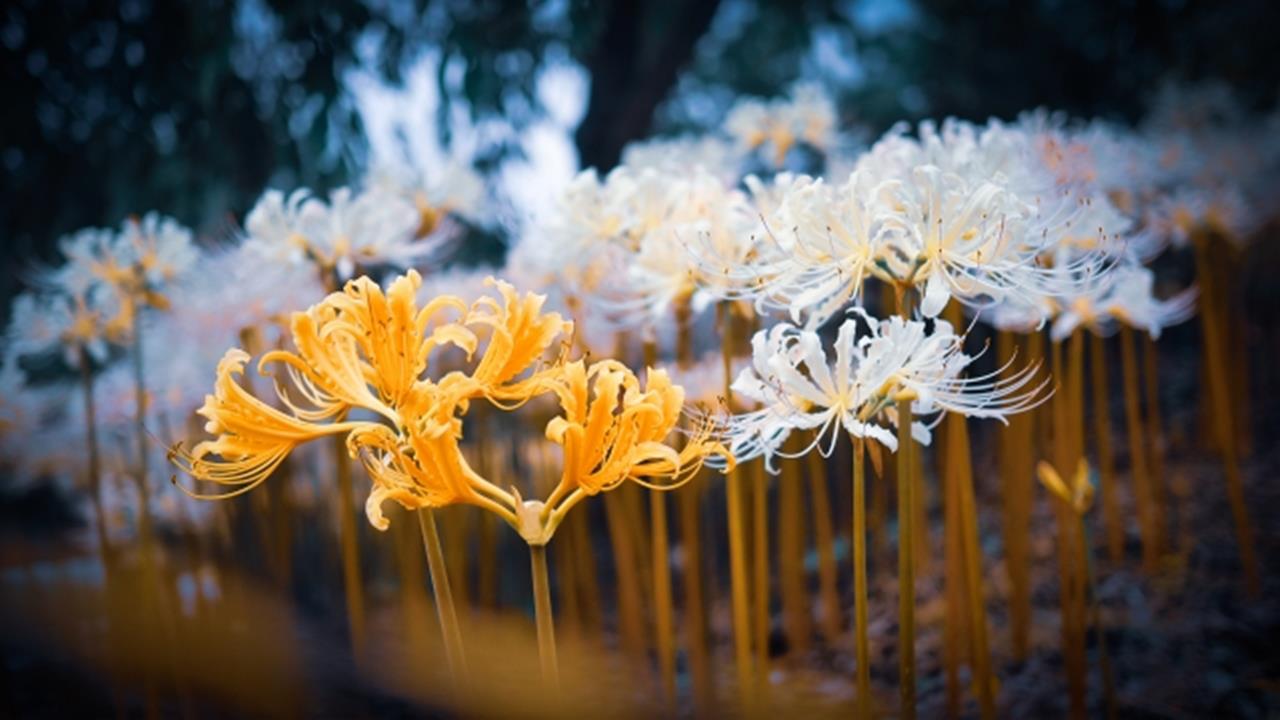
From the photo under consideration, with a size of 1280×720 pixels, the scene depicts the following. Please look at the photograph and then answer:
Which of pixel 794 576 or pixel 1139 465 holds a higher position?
pixel 1139 465

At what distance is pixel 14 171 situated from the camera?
263 centimetres

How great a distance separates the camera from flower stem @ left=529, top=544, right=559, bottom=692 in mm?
845

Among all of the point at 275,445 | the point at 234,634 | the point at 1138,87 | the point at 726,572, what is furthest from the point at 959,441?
the point at 1138,87

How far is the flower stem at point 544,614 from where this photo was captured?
33.3 inches

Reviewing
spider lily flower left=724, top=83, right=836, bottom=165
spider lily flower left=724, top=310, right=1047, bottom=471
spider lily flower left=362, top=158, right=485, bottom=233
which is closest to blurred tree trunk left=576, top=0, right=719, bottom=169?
spider lily flower left=724, top=83, right=836, bottom=165

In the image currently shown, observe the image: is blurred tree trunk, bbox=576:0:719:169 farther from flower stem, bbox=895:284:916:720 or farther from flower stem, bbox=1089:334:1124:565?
flower stem, bbox=895:284:916:720

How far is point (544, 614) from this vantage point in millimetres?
901

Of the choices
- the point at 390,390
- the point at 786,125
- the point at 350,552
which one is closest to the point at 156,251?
the point at 350,552

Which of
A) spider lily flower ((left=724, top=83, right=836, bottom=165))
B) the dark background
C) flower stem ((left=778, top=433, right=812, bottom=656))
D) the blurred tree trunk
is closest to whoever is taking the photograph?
flower stem ((left=778, top=433, right=812, bottom=656))

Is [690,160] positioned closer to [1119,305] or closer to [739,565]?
[1119,305]

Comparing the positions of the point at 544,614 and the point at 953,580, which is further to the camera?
the point at 953,580

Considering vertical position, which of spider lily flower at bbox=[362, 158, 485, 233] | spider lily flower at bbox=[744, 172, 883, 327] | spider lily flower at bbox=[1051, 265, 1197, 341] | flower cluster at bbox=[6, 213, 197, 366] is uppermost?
spider lily flower at bbox=[362, 158, 485, 233]

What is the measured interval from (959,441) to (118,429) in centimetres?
202

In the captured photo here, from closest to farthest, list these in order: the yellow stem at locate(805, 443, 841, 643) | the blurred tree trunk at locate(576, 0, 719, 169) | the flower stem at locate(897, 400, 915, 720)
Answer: the flower stem at locate(897, 400, 915, 720) → the yellow stem at locate(805, 443, 841, 643) → the blurred tree trunk at locate(576, 0, 719, 169)
